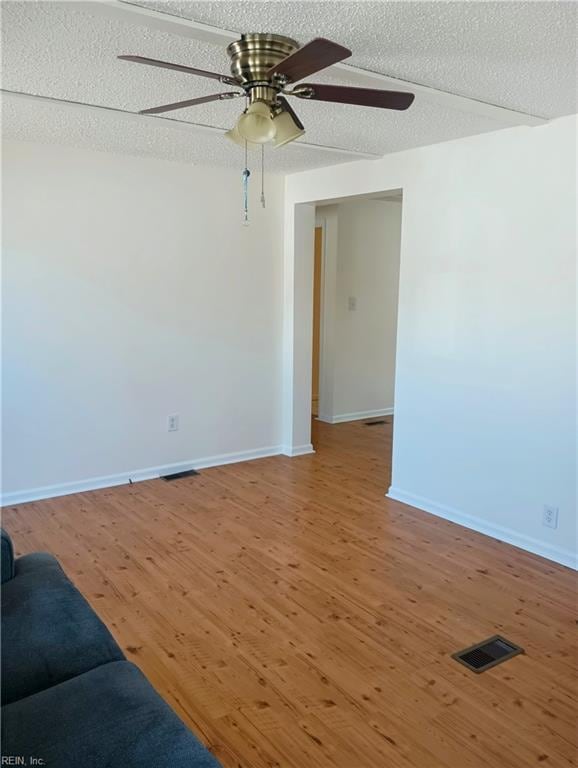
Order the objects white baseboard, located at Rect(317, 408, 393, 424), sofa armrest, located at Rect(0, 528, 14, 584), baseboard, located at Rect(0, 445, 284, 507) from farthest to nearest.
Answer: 1. white baseboard, located at Rect(317, 408, 393, 424)
2. baseboard, located at Rect(0, 445, 284, 507)
3. sofa armrest, located at Rect(0, 528, 14, 584)

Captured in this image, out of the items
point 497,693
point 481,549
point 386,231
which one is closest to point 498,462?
point 481,549

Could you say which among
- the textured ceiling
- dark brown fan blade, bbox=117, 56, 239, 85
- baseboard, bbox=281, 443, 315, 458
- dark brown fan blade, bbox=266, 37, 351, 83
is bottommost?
baseboard, bbox=281, 443, 315, 458

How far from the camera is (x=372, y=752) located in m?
1.93

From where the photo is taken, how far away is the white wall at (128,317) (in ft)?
12.9

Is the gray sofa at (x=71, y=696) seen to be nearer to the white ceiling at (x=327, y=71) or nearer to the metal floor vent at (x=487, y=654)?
the metal floor vent at (x=487, y=654)

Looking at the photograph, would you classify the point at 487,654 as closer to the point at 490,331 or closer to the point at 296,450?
the point at 490,331

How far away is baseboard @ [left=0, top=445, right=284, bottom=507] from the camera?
13.3ft

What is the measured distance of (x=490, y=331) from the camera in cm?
351

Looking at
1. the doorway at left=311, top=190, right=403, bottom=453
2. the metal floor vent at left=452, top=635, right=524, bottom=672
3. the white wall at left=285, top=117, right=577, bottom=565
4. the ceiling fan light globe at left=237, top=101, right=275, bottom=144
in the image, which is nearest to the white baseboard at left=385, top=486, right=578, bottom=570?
the white wall at left=285, top=117, right=577, bottom=565

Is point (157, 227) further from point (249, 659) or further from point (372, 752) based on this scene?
point (372, 752)

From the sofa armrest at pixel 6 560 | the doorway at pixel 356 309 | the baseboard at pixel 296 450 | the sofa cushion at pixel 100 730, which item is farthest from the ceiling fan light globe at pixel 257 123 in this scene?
the doorway at pixel 356 309

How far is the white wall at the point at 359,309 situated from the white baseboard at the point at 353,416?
0.04ft

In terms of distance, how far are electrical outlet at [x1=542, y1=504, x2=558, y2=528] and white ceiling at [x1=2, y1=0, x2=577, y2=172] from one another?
2039mm

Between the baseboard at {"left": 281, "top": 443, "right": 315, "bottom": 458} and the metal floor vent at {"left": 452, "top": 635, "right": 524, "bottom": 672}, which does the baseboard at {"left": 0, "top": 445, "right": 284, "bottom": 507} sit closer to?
the baseboard at {"left": 281, "top": 443, "right": 315, "bottom": 458}
